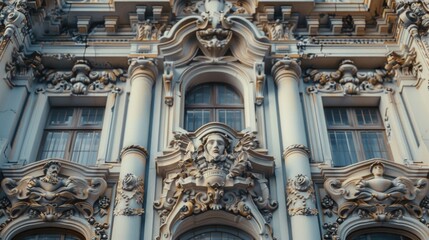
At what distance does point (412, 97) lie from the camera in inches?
569

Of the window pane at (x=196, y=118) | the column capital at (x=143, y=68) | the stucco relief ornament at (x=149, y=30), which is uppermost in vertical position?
the stucco relief ornament at (x=149, y=30)

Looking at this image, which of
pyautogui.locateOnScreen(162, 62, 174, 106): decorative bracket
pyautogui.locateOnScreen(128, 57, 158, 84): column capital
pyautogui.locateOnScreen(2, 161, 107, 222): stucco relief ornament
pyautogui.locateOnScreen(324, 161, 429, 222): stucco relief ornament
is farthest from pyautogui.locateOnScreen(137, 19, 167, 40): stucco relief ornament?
pyautogui.locateOnScreen(324, 161, 429, 222): stucco relief ornament

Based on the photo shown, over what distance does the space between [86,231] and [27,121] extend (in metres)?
3.57

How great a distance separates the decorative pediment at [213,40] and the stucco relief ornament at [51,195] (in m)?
4.09

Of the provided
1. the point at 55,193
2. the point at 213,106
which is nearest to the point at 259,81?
the point at 213,106

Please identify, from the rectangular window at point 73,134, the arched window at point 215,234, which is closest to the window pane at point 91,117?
the rectangular window at point 73,134

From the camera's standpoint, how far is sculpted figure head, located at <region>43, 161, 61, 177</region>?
12453 mm

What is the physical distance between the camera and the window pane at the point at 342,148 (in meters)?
13.8

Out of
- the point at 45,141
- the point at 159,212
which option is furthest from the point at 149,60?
the point at 159,212

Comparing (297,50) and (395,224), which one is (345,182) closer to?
(395,224)

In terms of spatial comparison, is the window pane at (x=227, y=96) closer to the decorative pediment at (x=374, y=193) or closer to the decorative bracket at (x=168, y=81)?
the decorative bracket at (x=168, y=81)

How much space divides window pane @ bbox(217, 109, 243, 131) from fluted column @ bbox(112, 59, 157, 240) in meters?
1.71

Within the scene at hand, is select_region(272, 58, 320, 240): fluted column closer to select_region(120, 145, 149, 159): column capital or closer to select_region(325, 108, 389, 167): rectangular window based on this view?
select_region(325, 108, 389, 167): rectangular window

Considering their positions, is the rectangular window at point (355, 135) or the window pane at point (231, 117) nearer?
the rectangular window at point (355, 135)
